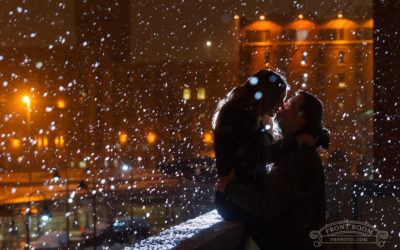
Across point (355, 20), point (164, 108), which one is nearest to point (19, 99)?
point (164, 108)

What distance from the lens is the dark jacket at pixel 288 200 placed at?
5.44 feet

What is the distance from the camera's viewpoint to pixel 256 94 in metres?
1.81

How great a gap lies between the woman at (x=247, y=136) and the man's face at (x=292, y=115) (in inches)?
3.2

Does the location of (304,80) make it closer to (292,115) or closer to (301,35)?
(301,35)

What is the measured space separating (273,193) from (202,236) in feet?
1.06

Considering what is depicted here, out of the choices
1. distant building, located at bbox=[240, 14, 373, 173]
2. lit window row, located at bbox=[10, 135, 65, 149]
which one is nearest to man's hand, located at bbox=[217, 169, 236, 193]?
distant building, located at bbox=[240, 14, 373, 173]

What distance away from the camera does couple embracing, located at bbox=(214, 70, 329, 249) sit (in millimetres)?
1671

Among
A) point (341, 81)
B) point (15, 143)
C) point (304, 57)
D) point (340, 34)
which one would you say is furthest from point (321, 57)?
point (15, 143)

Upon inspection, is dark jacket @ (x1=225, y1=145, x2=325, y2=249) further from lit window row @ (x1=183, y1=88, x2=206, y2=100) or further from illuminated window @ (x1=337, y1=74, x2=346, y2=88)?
lit window row @ (x1=183, y1=88, x2=206, y2=100)

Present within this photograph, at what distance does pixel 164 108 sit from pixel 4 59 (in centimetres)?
1902

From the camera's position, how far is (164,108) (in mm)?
52250

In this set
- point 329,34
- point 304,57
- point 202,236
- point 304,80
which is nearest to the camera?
point 202,236

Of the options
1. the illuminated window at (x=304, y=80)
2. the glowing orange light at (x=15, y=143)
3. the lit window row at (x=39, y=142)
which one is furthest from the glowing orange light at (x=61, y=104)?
the illuminated window at (x=304, y=80)

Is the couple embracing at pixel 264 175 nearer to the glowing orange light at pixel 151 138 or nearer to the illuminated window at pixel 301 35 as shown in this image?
the illuminated window at pixel 301 35
